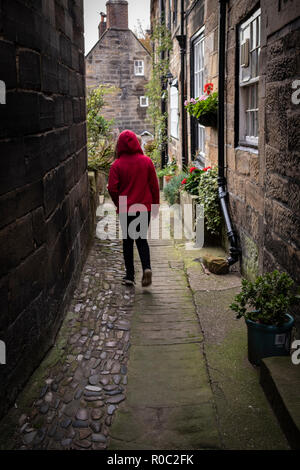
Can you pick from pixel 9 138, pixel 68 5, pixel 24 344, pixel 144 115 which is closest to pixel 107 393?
pixel 24 344

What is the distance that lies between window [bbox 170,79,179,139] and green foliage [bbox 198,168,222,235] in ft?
17.6

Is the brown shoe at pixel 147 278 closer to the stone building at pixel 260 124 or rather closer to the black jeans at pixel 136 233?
the black jeans at pixel 136 233

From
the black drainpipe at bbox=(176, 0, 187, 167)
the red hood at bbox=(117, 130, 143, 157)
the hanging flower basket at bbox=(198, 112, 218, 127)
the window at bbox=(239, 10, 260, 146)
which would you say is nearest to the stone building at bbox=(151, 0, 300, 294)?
the window at bbox=(239, 10, 260, 146)

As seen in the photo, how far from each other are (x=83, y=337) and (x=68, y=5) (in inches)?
149

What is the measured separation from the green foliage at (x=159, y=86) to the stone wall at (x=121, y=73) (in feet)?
29.1

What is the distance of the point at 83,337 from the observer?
14.3 feet

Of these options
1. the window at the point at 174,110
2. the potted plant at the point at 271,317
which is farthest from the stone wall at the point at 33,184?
the window at the point at 174,110

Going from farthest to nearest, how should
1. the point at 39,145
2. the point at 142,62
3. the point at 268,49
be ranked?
the point at 142,62, the point at 268,49, the point at 39,145

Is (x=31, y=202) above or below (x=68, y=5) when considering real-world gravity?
below

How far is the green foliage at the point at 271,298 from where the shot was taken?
3.45 m

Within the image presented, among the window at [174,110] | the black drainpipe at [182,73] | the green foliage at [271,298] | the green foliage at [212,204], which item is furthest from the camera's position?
the window at [174,110]

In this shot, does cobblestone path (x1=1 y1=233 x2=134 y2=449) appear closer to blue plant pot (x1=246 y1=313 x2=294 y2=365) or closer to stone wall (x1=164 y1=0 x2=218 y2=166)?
blue plant pot (x1=246 y1=313 x2=294 y2=365)
